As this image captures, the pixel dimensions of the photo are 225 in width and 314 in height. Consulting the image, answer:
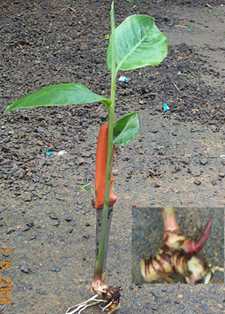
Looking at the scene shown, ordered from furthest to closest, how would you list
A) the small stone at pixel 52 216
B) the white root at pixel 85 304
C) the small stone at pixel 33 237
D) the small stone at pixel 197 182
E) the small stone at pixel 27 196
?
1. the small stone at pixel 197 182
2. the small stone at pixel 27 196
3. the small stone at pixel 52 216
4. the small stone at pixel 33 237
5. the white root at pixel 85 304

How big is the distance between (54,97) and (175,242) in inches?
19.8

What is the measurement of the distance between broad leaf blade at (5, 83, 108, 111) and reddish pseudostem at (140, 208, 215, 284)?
37cm

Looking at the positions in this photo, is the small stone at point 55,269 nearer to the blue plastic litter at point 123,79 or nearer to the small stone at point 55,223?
the small stone at point 55,223

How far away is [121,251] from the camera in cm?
203

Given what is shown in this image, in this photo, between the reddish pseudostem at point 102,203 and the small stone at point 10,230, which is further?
the small stone at point 10,230

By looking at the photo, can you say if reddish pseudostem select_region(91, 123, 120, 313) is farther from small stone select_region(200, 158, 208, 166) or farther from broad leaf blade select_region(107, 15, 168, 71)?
small stone select_region(200, 158, 208, 166)

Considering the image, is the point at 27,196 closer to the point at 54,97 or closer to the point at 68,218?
the point at 68,218

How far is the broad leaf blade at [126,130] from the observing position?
154cm

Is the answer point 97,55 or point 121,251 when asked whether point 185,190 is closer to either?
point 121,251

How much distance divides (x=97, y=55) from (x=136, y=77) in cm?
39

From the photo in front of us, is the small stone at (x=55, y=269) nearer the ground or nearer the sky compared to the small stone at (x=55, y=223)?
nearer the ground

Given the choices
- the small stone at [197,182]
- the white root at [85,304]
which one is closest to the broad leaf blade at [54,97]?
the white root at [85,304]

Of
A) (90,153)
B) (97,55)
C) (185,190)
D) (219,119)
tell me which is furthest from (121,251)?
(97,55)

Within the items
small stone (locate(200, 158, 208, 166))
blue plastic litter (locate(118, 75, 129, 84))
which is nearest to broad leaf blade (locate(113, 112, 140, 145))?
small stone (locate(200, 158, 208, 166))
